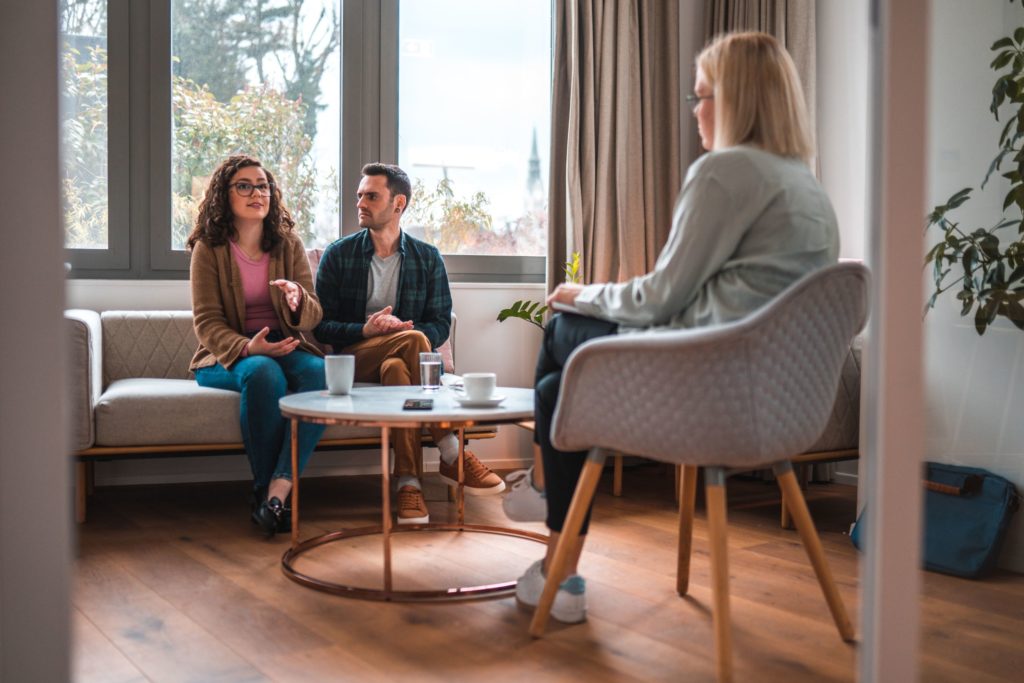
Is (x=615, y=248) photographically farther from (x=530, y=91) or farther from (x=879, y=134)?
(x=879, y=134)

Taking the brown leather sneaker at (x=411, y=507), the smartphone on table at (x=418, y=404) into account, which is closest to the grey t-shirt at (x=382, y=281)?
the brown leather sneaker at (x=411, y=507)

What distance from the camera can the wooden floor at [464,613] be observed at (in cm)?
165

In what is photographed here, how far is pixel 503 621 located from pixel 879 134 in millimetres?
1195

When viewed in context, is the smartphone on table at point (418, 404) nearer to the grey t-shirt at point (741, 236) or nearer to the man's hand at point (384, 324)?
the grey t-shirt at point (741, 236)

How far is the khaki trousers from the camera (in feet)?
9.45

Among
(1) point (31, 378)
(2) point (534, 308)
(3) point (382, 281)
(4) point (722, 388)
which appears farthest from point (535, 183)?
(1) point (31, 378)

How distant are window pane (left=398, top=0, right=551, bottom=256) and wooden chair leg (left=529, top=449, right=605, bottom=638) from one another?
7.01 ft

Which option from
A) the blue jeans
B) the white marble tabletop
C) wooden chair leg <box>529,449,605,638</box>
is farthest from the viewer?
the blue jeans

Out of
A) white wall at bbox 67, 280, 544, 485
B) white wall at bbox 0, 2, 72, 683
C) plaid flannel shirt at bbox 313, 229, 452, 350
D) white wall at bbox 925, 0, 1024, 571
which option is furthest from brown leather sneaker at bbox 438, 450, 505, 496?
white wall at bbox 0, 2, 72, 683

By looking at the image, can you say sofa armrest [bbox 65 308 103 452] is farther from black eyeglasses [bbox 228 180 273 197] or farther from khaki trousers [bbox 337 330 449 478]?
khaki trousers [bbox 337 330 449 478]

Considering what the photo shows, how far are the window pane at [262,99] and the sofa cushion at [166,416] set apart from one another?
2.80 feet

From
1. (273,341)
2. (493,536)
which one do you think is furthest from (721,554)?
(273,341)

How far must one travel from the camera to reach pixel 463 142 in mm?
3795

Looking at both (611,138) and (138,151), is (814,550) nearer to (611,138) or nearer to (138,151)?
(611,138)
